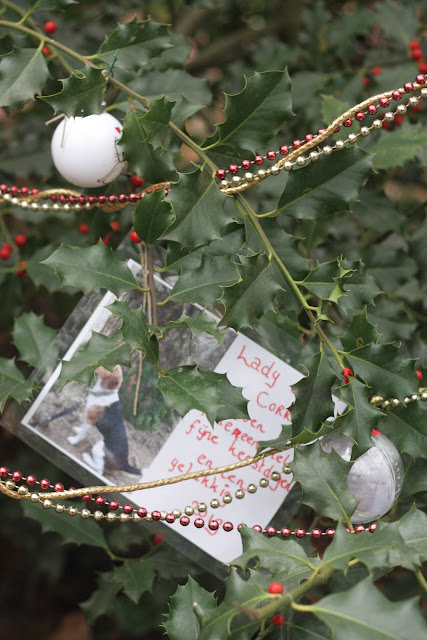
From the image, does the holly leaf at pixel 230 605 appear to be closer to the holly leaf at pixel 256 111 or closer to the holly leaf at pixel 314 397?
the holly leaf at pixel 314 397

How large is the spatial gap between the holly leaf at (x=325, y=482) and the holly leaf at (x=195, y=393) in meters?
0.09

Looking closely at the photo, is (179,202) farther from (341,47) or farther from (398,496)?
(341,47)

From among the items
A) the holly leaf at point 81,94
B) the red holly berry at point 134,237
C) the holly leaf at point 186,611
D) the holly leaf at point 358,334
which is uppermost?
the holly leaf at point 81,94

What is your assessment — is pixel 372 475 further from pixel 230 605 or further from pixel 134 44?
pixel 134 44

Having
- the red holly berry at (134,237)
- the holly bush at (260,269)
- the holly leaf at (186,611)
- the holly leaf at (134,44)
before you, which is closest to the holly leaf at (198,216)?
the holly bush at (260,269)

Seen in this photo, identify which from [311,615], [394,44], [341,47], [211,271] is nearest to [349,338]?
[211,271]

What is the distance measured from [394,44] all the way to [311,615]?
3.50ft

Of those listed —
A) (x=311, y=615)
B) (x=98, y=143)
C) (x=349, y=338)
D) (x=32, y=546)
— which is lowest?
(x=32, y=546)

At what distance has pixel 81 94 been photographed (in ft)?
2.54

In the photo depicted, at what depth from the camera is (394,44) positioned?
1.33m

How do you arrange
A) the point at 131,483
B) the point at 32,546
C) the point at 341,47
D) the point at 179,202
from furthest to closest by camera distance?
the point at 32,546 < the point at 341,47 < the point at 131,483 < the point at 179,202

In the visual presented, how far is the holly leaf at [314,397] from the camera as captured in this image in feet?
2.40

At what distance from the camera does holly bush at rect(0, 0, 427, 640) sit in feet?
2.22

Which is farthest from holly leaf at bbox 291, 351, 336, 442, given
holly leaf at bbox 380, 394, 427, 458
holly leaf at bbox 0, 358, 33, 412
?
holly leaf at bbox 0, 358, 33, 412
